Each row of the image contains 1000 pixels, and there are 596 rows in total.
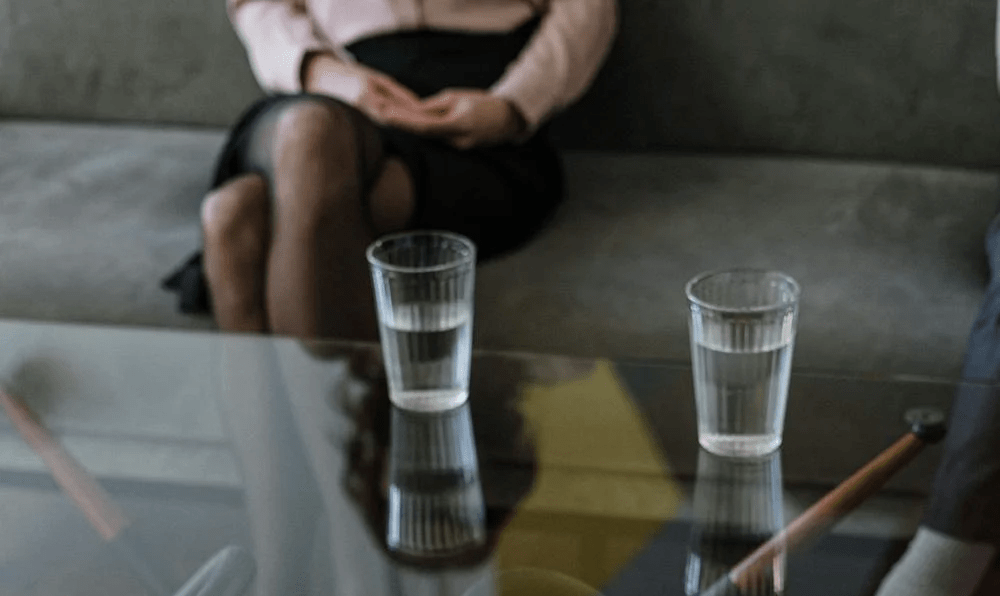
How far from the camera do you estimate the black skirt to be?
1736 millimetres

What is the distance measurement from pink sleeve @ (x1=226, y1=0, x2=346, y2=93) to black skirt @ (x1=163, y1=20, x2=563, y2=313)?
0.25 feet

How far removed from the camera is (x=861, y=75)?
194 centimetres

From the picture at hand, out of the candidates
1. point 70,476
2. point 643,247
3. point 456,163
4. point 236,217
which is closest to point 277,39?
point 456,163

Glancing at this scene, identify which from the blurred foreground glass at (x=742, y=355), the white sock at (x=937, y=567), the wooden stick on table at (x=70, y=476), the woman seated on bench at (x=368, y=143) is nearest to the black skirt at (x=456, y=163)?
the woman seated on bench at (x=368, y=143)

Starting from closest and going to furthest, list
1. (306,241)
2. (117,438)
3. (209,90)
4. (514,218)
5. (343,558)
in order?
(343,558)
(117,438)
(306,241)
(514,218)
(209,90)

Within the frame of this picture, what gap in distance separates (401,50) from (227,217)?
0.47m

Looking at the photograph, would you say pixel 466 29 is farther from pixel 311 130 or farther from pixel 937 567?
pixel 937 567

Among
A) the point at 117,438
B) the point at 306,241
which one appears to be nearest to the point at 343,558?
the point at 117,438

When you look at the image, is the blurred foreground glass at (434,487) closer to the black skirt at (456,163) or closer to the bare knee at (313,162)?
the bare knee at (313,162)

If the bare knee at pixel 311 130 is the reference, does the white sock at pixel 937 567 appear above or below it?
below

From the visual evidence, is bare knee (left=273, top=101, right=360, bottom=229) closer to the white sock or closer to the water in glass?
the water in glass

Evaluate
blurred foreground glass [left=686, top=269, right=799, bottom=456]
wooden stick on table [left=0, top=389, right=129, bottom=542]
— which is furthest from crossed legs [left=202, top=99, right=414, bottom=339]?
blurred foreground glass [left=686, top=269, right=799, bottom=456]

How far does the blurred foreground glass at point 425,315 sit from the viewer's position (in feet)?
3.69

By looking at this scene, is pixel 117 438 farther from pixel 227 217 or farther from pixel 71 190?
pixel 71 190
